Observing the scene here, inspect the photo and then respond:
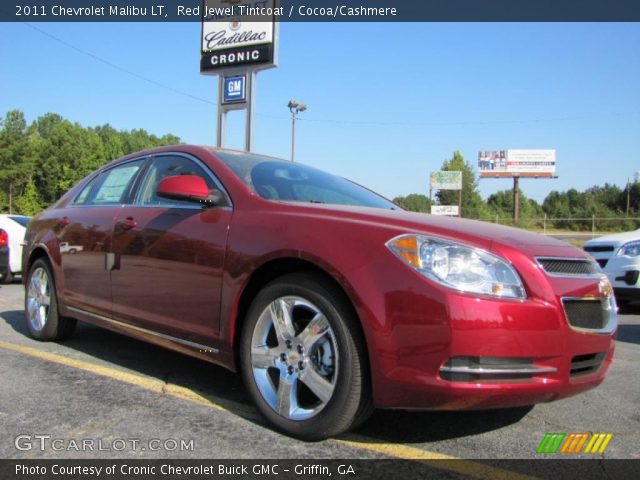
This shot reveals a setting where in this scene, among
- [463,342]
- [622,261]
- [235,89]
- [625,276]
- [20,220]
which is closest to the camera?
[463,342]

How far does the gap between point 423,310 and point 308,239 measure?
67 cm

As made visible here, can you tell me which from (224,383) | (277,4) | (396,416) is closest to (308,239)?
(396,416)

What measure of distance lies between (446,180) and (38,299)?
54.1 metres

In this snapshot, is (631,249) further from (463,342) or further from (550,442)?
(463,342)

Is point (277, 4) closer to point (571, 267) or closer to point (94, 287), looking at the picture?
point (94, 287)

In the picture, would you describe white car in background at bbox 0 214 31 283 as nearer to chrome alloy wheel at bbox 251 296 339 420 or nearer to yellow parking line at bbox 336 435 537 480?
chrome alloy wheel at bbox 251 296 339 420

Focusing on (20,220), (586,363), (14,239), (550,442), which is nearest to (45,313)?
(550,442)

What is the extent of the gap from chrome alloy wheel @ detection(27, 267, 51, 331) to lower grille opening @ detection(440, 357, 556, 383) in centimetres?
361

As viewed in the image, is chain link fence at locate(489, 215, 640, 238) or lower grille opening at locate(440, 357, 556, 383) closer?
lower grille opening at locate(440, 357, 556, 383)

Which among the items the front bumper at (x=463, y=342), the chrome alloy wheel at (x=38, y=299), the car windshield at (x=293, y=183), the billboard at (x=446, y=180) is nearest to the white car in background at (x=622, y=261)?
the car windshield at (x=293, y=183)

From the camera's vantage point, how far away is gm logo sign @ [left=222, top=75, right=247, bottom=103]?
16.4m

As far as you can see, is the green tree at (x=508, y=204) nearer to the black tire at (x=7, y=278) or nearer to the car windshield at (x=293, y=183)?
the black tire at (x=7, y=278)

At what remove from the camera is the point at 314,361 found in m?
2.64

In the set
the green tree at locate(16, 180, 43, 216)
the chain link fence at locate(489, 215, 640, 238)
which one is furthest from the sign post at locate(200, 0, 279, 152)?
the green tree at locate(16, 180, 43, 216)
